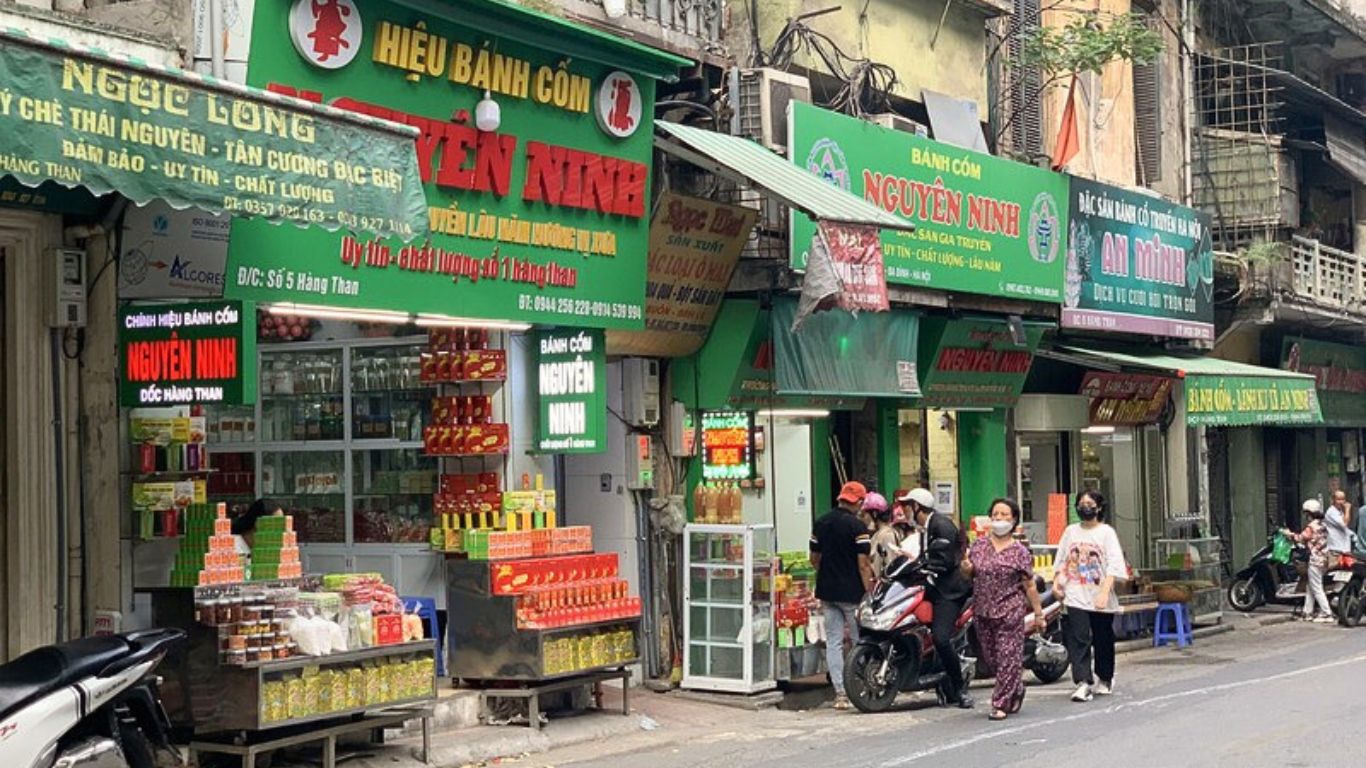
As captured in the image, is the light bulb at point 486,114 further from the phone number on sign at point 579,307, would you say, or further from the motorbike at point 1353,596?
the motorbike at point 1353,596

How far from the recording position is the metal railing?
27750 millimetres

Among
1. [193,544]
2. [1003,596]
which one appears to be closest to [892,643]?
[1003,596]

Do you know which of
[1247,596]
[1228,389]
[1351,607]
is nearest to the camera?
[1351,607]

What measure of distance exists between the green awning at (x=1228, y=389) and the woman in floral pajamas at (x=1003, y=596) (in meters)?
9.05

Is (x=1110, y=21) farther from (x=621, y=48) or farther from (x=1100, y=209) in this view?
(x=621, y=48)

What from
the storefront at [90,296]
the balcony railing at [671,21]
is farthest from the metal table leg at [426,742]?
the balcony railing at [671,21]

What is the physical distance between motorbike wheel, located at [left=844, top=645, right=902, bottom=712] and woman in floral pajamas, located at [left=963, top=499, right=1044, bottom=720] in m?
0.81

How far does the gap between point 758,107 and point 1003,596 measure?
16.3 ft

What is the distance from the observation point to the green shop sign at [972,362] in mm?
19734

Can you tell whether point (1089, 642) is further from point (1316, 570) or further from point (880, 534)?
point (1316, 570)

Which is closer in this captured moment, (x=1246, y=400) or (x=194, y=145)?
(x=194, y=145)

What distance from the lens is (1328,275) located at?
2905cm

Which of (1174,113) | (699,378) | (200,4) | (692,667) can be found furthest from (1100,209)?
(200,4)

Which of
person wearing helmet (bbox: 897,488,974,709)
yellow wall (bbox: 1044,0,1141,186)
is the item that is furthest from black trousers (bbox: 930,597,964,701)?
yellow wall (bbox: 1044,0,1141,186)
